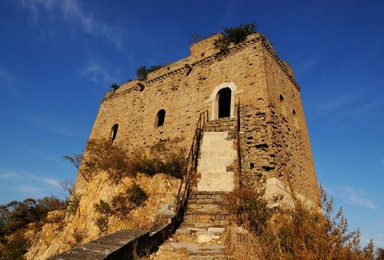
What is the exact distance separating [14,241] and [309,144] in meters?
13.5

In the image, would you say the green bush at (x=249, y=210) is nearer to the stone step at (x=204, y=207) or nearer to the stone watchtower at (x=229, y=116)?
the stone step at (x=204, y=207)

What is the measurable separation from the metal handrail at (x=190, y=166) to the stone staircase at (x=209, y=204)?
0.19 meters

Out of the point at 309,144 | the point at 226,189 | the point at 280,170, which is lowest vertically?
the point at 226,189

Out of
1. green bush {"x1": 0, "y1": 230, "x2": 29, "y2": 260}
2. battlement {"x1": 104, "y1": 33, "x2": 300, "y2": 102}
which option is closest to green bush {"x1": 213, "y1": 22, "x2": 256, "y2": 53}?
battlement {"x1": 104, "y1": 33, "x2": 300, "y2": 102}

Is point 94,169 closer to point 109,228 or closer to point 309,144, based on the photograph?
point 109,228

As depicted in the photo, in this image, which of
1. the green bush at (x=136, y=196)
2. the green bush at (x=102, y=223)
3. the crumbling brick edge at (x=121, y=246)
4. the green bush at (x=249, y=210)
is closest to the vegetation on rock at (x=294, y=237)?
Answer: the green bush at (x=249, y=210)

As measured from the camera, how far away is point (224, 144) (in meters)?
8.82

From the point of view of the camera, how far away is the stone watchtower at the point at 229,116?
8.15 m

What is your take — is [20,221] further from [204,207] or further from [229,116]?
[229,116]

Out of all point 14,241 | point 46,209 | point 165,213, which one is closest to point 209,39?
point 165,213

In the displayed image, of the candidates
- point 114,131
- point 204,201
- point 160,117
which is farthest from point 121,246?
point 114,131

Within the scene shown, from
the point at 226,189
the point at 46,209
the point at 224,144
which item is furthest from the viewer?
the point at 46,209

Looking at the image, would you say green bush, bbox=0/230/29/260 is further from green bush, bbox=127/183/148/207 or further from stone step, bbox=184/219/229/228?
stone step, bbox=184/219/229/228

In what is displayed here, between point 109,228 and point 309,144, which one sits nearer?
point 109,228
